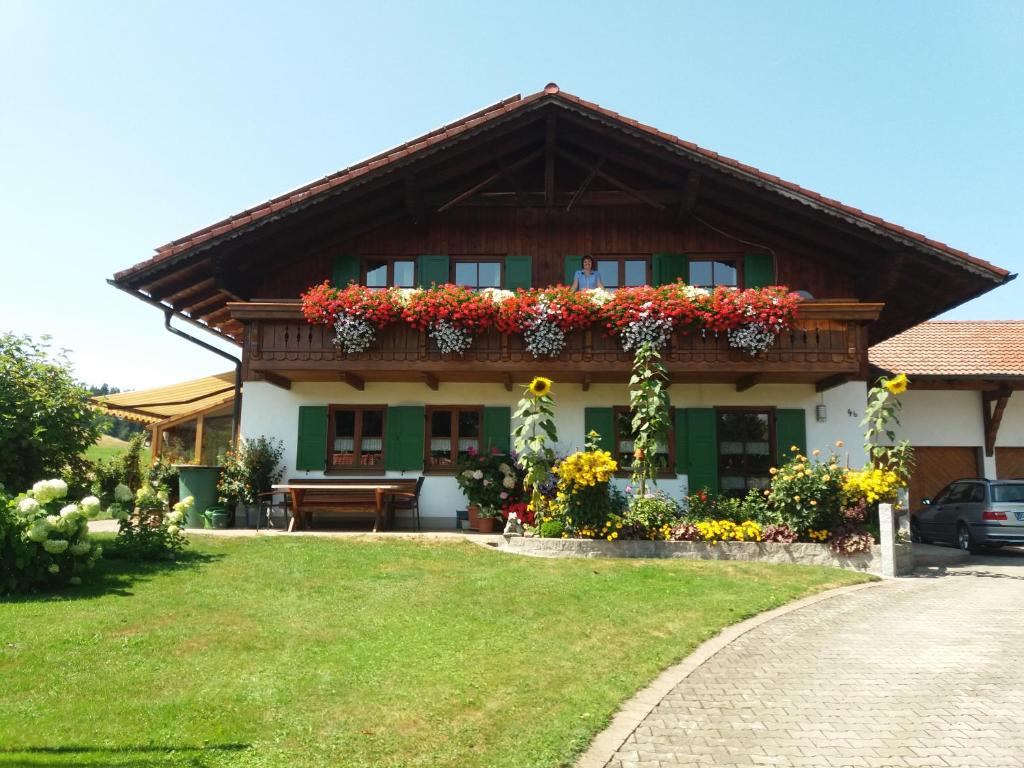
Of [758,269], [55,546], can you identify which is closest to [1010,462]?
[758,269]

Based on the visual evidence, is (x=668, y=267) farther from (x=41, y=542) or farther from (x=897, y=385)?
(x=41, y=542)

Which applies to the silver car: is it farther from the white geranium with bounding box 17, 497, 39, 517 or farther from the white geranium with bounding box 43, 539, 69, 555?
the white geranium with bounding box 17, 497, 39, 517

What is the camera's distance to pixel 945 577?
10.2 metres

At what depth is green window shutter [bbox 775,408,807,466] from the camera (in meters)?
13.7

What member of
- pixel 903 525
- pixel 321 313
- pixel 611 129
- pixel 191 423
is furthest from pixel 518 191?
pixel 191 423

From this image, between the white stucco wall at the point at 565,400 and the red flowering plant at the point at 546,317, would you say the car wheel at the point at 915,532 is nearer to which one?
the white stucco wall at the point at 565,400

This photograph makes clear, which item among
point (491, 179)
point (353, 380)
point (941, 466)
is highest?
Result: point (491, 179)

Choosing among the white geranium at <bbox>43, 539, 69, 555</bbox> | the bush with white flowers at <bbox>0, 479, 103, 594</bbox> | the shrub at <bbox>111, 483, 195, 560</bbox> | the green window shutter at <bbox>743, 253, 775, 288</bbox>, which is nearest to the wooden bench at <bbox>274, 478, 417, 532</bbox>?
the shrub at <bbox>111, 483, 195, 560</bbox>

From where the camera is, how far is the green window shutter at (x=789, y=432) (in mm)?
13711

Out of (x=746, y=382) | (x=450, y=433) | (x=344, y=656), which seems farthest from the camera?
(x=450, y=433)

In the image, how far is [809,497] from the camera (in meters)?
10.6

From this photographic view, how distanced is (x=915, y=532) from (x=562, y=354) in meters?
8.92

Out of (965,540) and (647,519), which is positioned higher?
(647,519)

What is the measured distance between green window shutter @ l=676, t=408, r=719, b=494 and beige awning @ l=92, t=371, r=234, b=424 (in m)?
12.2
